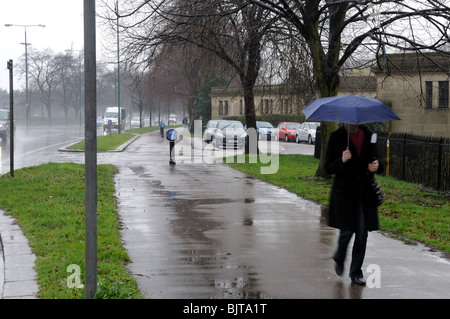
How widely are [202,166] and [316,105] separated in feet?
46.9

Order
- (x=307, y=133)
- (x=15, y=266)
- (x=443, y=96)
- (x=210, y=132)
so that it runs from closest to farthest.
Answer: (x=15, y=266)
(x=443, y=96)
(x=210, y=132)
(x=307, y=133)

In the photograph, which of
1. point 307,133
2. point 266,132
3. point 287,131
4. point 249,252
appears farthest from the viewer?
point 287,131

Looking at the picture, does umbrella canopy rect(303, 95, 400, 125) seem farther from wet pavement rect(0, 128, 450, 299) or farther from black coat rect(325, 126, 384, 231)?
wet pavement rect(0, 128, 450, 299)

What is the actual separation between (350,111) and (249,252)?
96.3 inches

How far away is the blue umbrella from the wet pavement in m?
1.72

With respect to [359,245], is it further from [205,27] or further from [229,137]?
[229,137]

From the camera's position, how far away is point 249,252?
302 inches

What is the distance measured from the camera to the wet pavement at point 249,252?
596cm

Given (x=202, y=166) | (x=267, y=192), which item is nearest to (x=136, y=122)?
(x=202, y=166)

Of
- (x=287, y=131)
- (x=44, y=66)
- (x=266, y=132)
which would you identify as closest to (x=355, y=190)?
(x=266, y=132)

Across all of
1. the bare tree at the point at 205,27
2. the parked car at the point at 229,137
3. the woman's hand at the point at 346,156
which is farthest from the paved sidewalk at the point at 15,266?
the parked car at the point at 229,137
